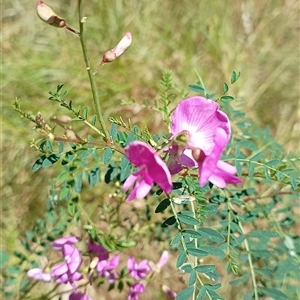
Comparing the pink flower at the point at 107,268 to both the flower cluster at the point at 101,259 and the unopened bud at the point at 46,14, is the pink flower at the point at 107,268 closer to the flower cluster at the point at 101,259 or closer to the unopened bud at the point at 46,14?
the flower cluster at the point at 101,259

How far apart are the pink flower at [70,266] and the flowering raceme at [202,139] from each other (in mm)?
413

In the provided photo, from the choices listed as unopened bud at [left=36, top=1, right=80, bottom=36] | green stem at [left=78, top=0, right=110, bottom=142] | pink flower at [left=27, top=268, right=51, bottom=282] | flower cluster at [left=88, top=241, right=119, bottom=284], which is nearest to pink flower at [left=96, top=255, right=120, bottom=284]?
flower cluster at [left=88, top=241, right=119, bottom=284]

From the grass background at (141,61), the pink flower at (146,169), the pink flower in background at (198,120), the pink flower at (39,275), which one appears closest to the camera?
the pink flower at (146,169)

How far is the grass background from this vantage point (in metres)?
2.42

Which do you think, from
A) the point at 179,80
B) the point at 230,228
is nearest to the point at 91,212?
the point at 179,80

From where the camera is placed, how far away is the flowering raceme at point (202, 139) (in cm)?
82

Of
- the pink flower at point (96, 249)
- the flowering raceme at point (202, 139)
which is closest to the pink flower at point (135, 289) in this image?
the pink flower at point (96, 249)

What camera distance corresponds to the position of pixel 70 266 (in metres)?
1.21

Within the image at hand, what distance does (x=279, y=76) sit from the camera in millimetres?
2830

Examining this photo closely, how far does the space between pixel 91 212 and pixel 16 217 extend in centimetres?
33

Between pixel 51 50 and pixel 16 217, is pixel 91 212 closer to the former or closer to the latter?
pixel 16 217

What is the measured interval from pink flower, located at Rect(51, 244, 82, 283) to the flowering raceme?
41cm

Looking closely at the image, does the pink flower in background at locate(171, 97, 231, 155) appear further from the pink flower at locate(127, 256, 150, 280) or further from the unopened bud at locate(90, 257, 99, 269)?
the pink flower at locate(127, 256, 150, 280)

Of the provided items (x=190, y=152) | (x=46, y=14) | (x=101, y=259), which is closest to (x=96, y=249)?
(x=101, y=259)
